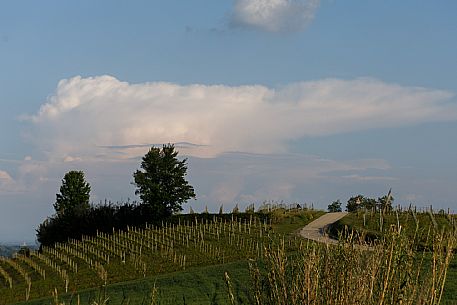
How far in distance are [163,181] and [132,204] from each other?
512cm

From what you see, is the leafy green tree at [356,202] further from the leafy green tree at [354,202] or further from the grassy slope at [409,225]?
the grassy slope at [409,225]

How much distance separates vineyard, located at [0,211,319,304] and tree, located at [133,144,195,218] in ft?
23.7

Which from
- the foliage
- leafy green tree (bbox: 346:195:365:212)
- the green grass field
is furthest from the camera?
leafy green tree (bbox: 346:195:365:212)

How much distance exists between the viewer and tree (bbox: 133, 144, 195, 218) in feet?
151

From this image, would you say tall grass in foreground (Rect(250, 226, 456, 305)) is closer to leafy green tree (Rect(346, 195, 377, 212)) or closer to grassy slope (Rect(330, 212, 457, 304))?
grassy slope (Rect(330, 212, 457, 304))

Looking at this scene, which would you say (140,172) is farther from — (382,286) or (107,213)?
(382,286)

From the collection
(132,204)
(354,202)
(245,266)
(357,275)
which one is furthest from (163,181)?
(357,275)

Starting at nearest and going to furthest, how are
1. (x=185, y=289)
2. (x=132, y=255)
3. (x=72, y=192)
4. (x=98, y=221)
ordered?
(x=185, y=289)
(x=132, y=255)
(x=98, y=221)
(x=72, y=192)

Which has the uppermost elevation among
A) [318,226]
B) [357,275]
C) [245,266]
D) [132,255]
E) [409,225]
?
[409,225]

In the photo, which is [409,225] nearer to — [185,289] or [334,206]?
[185,289]

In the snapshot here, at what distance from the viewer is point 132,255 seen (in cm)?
2945

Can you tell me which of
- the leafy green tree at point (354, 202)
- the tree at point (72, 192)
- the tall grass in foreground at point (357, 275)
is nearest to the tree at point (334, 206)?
the leafy green tree at point (354, 202)

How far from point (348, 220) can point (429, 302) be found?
87.0 ft

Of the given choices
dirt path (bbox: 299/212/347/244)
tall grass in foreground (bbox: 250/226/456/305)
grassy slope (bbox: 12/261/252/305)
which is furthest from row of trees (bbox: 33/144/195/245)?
tall grass in foreground (bbox: 250/226/456/305)
